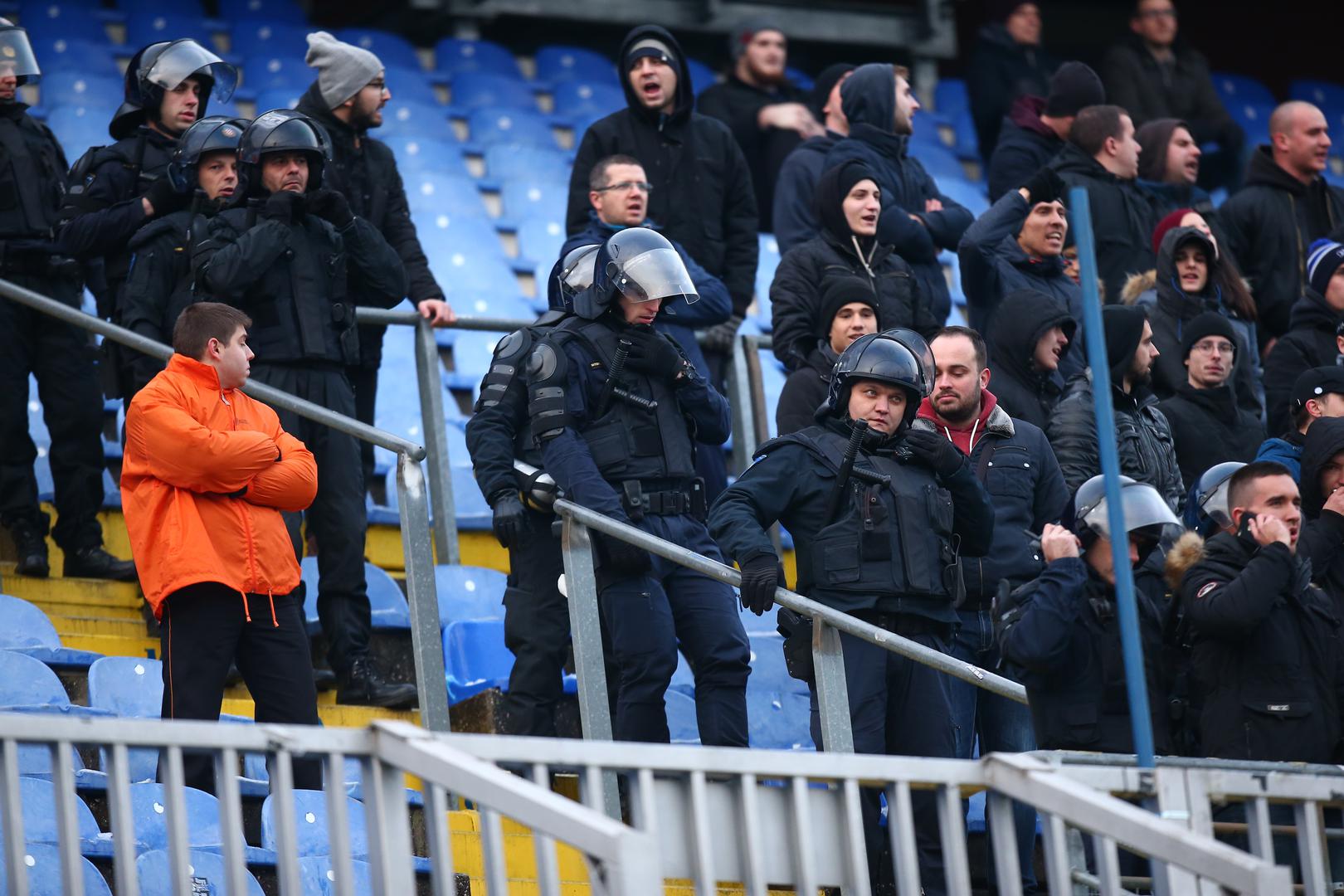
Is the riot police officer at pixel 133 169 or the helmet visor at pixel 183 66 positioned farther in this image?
the helmet visor at pixel 183 66

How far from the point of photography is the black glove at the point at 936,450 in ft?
19.8

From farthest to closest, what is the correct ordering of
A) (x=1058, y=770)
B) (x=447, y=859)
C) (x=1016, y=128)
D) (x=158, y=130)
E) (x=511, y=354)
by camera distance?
(x=1016, y=128)
(x=158, y=130)
(x=511, y=354)
(x=1058, y=770)
(x=447, y=859)

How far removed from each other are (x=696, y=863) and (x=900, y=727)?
2394mm

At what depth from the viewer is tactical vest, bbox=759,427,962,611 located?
5938mm

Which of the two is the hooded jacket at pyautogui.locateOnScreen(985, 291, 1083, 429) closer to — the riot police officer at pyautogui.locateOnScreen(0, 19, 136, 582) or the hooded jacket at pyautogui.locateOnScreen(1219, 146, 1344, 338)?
the hooded jacket at pyautogui.locateOnScreen(1219, 146, 1344, 338)

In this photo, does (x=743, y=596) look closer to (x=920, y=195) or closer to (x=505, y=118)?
(x=920, y=195)

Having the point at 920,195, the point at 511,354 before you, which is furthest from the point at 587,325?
the point at 920,195

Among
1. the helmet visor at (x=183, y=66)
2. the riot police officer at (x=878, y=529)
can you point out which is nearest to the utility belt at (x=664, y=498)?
the riot police officer at (x=878, y=529)

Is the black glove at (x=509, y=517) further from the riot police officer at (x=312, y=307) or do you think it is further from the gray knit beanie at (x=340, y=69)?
the gray knit beanie at (x=340, y=69)

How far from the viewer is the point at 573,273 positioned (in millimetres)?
6773

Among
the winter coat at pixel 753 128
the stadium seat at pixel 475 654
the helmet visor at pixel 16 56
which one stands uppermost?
the winter coat at pixel 753 128

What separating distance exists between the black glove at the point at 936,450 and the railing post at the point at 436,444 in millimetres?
2301

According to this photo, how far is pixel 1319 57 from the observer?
1611 cm

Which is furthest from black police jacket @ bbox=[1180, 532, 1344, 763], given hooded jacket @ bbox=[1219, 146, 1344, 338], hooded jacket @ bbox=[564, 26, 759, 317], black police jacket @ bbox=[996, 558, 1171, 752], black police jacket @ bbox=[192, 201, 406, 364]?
hooded jacket @ bbox=[1219, 146, 1344, 338]
